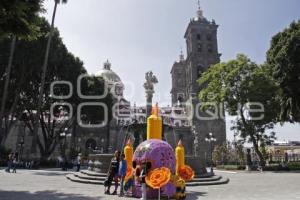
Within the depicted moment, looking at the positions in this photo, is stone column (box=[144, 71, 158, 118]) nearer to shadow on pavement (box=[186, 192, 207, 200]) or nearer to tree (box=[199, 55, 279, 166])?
shadow on pavement (box=[186, 192, 207, 200])

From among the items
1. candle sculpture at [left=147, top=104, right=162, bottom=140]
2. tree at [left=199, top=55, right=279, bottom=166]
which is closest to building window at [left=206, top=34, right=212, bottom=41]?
tree at [left=199, top=55, right=279, bottom=166]

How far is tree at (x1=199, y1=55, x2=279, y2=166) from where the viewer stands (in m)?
32.7

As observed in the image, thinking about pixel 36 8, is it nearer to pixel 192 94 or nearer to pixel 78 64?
pixel 78 64

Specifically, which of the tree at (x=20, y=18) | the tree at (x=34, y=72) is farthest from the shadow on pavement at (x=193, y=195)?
the tree at (x=34, y=72)

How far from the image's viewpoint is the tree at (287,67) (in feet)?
104

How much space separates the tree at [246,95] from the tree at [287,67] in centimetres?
137

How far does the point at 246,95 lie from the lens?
33094 mm

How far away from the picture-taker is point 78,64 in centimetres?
3631

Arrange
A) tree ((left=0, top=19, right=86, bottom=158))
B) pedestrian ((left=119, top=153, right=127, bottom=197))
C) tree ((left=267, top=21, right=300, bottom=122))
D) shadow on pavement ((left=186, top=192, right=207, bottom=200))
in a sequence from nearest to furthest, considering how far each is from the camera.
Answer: shadow on pavement ((left=186, top=192, right=207, bottom=200))
pedestrian ((left=119, top=153, right=127, bottom=197))
tree ((left=0, top=19, right=86, bottom=158))
tree ((left=267, top=21, right=300, bottom=122))

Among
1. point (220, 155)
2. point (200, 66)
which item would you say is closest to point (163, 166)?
point (220, 155)

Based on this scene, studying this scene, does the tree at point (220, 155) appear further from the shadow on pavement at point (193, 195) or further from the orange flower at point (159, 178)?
the orange flower at point (159, 178)

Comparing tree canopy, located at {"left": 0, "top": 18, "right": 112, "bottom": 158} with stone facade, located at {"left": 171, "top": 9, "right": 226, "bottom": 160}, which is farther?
stone facade, located at {"left": 171, "top": 9, "right": 226, "bottom": 160}

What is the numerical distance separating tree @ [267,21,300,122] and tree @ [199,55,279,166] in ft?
4.50

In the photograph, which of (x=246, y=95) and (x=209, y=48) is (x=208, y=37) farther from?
(x=246, y=95)
